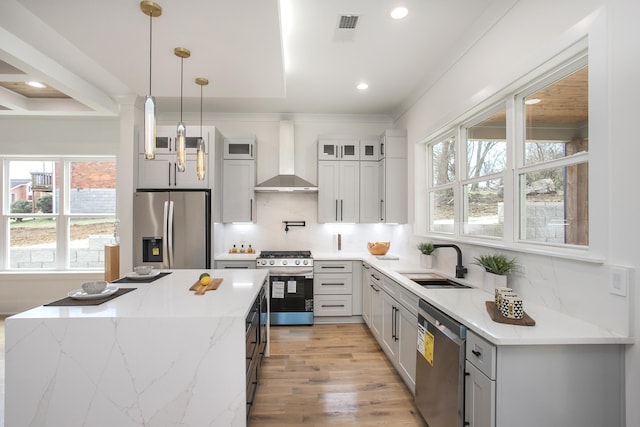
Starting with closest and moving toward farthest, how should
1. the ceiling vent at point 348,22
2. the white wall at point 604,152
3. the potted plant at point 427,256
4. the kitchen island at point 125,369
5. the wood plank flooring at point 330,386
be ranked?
the white wall at point 604,152, the kitchen island at point 125,369, the wood plank flooring at point 330,386, the ceiling vent at point 348,22, the potted plant at point 427,256

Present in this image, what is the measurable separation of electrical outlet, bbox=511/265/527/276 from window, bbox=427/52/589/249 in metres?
0.19

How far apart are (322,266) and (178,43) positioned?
9.65 feet

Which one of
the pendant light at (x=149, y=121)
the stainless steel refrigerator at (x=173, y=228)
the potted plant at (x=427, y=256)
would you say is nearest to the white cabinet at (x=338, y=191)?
the potted plant at (x=427, y=256)

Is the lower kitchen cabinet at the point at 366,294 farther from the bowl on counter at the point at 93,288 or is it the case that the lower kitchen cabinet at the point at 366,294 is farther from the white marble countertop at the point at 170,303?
the bowl on counter at the point at 93,288

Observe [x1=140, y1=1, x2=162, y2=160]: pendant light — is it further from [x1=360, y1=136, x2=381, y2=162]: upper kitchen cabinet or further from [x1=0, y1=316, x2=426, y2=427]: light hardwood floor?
[x1=360, y1=136, x2=381, y2=162]: upper kitchen cabinet

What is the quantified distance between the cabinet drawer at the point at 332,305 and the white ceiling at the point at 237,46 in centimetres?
269

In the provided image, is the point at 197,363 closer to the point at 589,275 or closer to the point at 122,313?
the point at 122,313

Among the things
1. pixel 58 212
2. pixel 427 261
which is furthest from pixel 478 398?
pixel 58 212

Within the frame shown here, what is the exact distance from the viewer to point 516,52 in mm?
2037

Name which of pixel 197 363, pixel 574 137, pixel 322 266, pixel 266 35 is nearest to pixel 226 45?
pixel 266 35

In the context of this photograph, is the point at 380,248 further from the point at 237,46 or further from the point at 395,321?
the point at 237,46

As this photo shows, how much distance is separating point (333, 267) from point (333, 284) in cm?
23

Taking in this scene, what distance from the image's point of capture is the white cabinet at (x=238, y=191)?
435cm

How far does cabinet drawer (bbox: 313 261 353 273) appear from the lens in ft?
13.5
